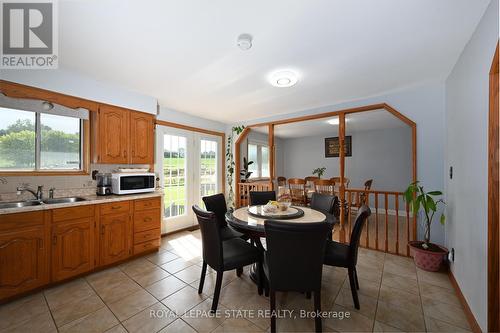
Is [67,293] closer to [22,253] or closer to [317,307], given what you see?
[22,253]

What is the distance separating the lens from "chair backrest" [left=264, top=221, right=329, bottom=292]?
1439 millimetres

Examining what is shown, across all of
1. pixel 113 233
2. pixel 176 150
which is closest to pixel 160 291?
pixel 113 233

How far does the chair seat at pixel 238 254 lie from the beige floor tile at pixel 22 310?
1.67 meters

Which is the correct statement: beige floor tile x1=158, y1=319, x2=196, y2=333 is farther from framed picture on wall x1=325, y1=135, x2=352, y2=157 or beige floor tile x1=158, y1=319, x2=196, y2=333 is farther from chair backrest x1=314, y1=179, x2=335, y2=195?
framed picture on wall x1=325, y1=135, x2=352, y2=157

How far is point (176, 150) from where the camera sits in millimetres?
4020

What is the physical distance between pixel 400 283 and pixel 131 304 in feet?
9.26

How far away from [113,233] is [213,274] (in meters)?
1.40

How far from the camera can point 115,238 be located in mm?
2613

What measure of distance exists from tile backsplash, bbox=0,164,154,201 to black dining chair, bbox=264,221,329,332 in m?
2.71

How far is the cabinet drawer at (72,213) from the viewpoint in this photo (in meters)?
2.14

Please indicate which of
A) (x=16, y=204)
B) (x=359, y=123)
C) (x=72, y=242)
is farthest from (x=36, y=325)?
(x=359, y=123)

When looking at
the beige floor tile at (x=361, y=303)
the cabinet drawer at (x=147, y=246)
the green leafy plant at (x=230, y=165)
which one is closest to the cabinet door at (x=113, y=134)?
the cabinet drawer at (x=147, y=246)

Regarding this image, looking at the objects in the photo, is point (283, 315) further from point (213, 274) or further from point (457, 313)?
point (457, 313)

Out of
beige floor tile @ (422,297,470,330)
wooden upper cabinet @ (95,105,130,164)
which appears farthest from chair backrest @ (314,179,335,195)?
wooden upper cabinet @ (95,105,130,164)
